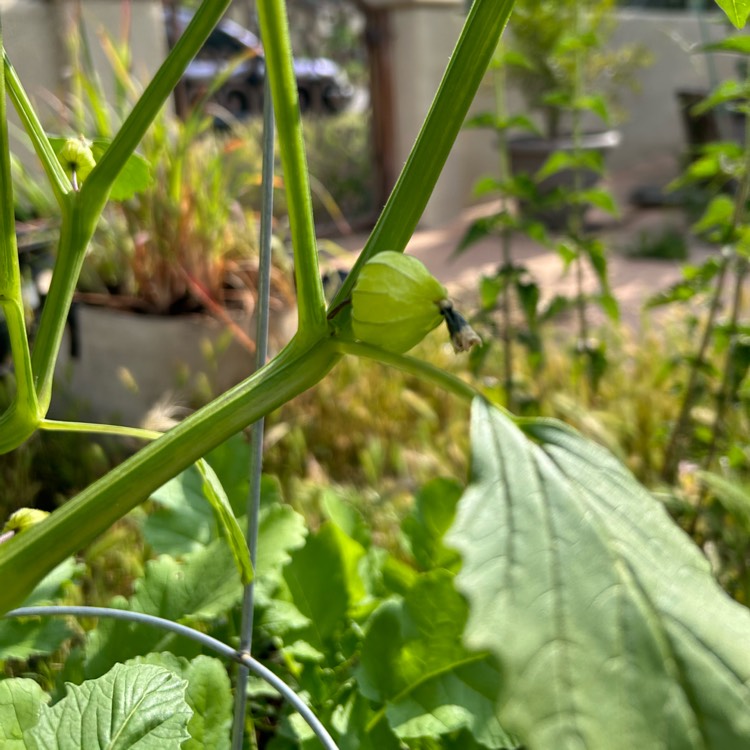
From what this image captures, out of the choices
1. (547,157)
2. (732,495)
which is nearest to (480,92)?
(547,157)

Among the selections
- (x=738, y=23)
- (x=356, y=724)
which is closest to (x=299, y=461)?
(x=356, y=724)

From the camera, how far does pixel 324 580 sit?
89 centimetres

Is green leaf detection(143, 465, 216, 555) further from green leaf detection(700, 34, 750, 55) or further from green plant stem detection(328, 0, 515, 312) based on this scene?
green leaf detection(700, 34, 750, 55)

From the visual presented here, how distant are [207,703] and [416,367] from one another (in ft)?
1.31

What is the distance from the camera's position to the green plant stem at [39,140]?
452 millimetres

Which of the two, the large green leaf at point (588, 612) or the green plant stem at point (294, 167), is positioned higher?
the green plant stem at point (294, 167)

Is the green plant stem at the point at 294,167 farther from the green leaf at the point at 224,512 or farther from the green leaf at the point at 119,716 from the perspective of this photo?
the green leaf at the point at 119,716

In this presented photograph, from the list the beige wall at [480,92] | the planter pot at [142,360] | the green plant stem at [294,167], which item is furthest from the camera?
the beige wall at [480,92]

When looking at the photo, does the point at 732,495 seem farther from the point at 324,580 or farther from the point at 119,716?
the point at 119,716

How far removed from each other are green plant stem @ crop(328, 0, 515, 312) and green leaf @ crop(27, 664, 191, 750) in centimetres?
28

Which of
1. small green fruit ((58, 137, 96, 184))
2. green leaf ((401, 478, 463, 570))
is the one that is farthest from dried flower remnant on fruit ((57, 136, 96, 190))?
green leaf ((401, 478, 463, 570))

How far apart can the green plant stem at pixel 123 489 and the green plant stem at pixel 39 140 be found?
15 cm

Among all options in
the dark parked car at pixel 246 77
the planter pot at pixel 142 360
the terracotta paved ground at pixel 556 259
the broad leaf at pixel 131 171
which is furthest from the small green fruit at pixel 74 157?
the dark parked car at pixel 246 77

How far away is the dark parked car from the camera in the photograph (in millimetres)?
4805
